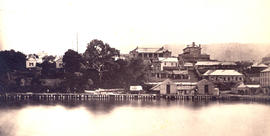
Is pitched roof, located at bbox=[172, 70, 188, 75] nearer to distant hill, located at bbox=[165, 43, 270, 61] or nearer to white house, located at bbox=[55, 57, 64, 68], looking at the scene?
distant hill, located at bbox=[165, 43, 270, 61]

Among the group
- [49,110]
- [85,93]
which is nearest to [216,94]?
[85,93]

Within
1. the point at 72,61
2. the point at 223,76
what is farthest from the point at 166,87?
the point at 72,61

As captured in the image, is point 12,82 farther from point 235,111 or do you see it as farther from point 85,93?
point 235,111

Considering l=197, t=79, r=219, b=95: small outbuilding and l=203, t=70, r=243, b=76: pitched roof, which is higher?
l=203, t=70, r=243, b=76: pitched roof

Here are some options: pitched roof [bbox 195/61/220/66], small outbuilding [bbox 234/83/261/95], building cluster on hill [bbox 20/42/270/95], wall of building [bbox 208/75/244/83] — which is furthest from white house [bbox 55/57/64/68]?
small outbuilding [bbox 234/83/261/95]

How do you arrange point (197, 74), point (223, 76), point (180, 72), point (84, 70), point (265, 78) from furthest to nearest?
point (84, 70) → point (180, 72) → point (197, 74) → point (223, 76) → point (265, 78)

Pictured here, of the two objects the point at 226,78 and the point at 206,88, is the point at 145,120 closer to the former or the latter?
the point at 206,88

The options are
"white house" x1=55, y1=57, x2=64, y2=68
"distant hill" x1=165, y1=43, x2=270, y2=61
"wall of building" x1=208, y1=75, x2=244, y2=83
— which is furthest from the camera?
"white house" x1=55, y1=57, x2=64, y2=68
